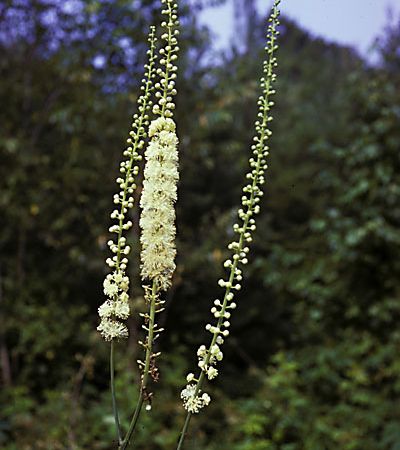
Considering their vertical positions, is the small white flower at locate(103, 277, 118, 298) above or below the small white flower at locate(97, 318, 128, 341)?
above

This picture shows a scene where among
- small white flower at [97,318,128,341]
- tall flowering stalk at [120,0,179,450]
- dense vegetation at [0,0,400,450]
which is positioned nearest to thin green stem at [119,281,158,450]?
tall flowering stalk at [120,0,179,450]

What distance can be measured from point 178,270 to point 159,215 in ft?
16.4

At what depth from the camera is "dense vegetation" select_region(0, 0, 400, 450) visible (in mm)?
5773

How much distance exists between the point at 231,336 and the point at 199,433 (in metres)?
1.88

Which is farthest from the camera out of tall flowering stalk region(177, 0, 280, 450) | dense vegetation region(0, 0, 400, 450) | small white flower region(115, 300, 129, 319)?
dense vegetation region(0, 0, 400, 450)

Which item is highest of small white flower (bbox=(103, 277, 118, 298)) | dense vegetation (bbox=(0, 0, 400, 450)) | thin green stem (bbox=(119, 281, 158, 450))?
dense vegetation (bbox=(0, 0, 400, 450))

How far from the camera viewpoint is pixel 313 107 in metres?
14.2

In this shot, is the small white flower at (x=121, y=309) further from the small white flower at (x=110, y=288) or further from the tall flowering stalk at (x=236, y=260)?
the tall flowering stalk at (x=236, y=260)

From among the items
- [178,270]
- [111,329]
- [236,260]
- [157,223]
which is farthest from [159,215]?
[178,270]

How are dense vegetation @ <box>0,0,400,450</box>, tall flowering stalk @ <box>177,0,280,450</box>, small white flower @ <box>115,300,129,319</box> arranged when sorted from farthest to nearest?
1. dense vegetation @ <box>0,0,400,450</box>
2. small white flower @ <box>115,300,129,319</box>
3. tall flowering stalk @ <box>177,0,280,450</box>

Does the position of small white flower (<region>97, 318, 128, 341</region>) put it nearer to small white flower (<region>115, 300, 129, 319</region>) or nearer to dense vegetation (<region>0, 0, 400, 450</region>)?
small white flower (<region>115, 300, 129, 319</region>)

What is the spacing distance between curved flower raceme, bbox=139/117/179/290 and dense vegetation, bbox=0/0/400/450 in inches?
167

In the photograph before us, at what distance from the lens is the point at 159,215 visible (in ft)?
4.53

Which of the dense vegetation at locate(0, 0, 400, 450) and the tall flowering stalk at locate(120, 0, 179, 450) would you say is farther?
the dense vegetation at locate(0, 0, 400, 450)
